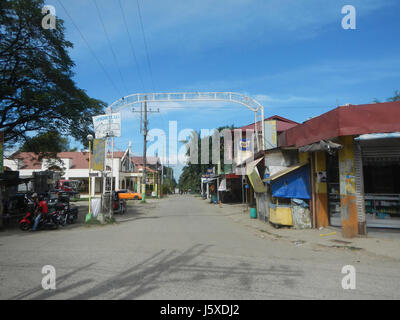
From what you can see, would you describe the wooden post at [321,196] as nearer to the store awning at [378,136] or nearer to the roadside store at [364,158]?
the roadside store at [364,158]

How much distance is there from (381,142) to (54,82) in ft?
53.5

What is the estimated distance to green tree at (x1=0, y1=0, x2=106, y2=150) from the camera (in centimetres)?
1473

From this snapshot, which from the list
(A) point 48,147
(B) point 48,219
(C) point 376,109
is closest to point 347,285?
(C) point 376,109

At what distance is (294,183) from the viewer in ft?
40.4

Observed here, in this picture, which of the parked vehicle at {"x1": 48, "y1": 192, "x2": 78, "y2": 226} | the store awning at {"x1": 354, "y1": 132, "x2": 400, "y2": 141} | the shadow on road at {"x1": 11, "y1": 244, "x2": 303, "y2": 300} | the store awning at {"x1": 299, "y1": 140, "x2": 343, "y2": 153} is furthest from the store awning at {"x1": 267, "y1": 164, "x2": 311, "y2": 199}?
the parked vehicle at {"x1": 48, "y1": 192, "x2": 78, "y2": 226}

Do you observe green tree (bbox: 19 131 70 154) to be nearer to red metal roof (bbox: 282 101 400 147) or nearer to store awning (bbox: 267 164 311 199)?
store awning (bbox: 267 164 311 199)

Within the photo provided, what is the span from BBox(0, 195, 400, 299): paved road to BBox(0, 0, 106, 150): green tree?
339 inches

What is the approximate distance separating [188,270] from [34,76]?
14.4m

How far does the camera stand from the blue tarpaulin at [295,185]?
12.1 metres
